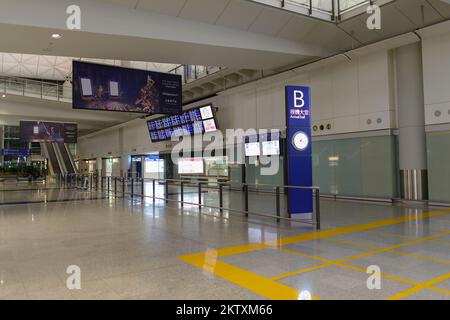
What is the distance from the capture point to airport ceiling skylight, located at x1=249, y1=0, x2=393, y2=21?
30.1 ft

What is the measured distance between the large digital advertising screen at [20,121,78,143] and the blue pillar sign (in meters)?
19.0

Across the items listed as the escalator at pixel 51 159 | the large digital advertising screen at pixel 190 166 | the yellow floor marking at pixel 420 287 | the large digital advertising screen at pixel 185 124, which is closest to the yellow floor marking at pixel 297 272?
the yellow floor marking at pixel 420 287

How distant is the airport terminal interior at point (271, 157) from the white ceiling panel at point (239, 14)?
0.05 m

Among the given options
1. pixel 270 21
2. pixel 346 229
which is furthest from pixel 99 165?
pixel 346 229

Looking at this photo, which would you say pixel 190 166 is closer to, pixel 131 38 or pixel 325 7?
pixel 131 38

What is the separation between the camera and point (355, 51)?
10750mm

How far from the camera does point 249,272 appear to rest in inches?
154

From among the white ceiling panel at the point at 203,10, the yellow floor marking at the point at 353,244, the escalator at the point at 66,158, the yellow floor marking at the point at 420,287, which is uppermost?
the white ceiling panel at the point at 203,10

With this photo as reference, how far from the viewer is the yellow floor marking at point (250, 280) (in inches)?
127

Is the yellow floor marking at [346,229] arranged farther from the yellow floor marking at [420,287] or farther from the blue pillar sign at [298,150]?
the yellow floor marking at [420,287]

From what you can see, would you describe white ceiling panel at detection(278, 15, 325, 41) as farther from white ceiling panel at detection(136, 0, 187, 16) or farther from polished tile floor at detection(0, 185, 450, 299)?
polished tile floor at detection(0, 185, 450, 299)
